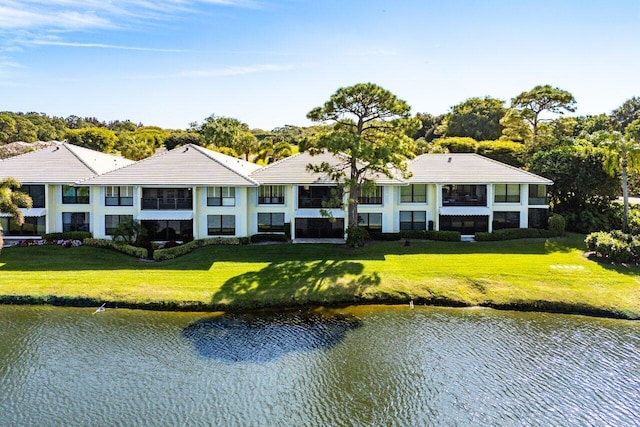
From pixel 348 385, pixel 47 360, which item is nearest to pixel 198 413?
pixel 348 385

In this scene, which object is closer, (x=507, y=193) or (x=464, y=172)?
(x=507, y=193)

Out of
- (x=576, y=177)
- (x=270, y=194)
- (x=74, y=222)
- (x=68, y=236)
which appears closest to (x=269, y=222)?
(x=270, y=194)

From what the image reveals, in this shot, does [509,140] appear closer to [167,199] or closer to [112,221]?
[167,199]

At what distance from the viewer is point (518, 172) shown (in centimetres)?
3975

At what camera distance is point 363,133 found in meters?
35.9

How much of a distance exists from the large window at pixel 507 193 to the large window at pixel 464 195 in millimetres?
1005

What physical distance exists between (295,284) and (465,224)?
18.2 m

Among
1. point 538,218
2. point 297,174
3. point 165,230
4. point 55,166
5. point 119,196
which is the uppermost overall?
point 55,166

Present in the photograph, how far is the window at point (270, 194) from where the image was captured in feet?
126

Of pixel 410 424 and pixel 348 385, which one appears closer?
pixel 410 424

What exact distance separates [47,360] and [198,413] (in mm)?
7866

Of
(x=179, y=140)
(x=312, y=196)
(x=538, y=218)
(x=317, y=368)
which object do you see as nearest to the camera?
(x=317, y=368)

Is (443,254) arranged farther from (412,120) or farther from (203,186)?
(203,186)

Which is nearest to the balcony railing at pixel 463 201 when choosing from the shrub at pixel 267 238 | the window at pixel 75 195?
the shrub at pixel 267 238
